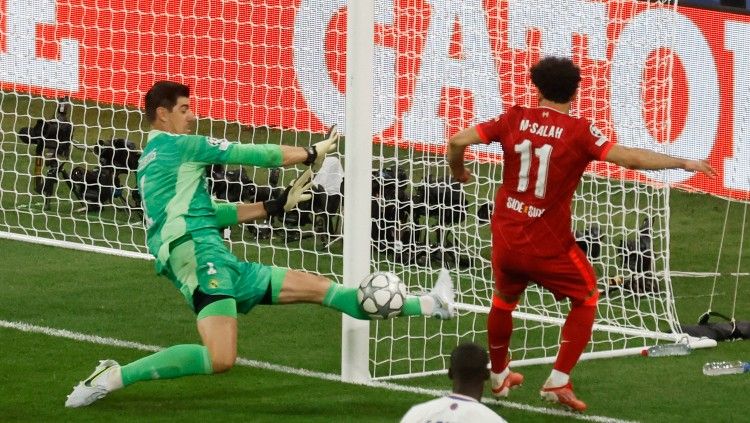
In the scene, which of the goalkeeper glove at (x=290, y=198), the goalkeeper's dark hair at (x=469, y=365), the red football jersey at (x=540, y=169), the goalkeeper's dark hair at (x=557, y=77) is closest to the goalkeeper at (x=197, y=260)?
the goalkeeper glove at (x=290, y=198)

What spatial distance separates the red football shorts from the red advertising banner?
6.47 feet

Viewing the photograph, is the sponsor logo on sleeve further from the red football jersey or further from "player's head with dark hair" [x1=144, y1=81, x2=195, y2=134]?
"player's head with dark hair" [x1=144, y1=81, x2=195, y2=134]

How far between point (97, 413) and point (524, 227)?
2345mm

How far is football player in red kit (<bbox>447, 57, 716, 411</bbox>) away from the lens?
25.1 feet

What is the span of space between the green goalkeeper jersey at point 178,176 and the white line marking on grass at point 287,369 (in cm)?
127

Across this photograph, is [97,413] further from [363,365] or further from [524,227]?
[524,227]

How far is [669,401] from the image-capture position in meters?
8.24

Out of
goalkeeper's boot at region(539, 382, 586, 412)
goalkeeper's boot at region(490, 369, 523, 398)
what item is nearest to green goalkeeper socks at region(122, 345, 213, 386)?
goalkeeper's boot at region(490, 369, 523, 398)

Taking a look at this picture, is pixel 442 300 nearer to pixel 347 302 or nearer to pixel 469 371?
pixel 347 302

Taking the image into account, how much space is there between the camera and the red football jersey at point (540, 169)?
7.65 m

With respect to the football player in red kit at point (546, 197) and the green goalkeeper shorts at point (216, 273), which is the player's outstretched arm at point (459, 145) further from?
the green goalkeeper shorts at point (216, 273)

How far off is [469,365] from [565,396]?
109 inches

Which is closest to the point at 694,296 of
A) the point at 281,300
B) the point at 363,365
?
the point at 363,365

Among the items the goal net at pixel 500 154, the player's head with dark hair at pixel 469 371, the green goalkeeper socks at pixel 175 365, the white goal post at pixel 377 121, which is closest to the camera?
the player's head with dark hair at pixel 469 371
